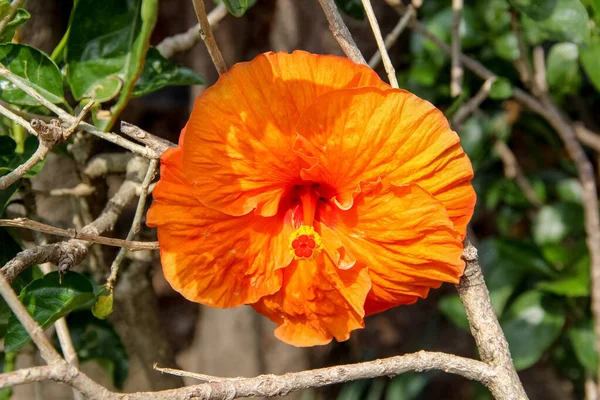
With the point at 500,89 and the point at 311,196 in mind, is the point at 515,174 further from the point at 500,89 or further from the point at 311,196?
the point at 311,196

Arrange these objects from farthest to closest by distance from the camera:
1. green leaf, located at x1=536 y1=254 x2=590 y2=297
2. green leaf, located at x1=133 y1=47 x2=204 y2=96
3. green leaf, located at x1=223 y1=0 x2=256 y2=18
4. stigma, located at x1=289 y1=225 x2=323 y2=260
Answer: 1. green leaf, located at x1=536 y1=254 x2=590 y2=297
2. green leaf, located at x1=133 y1=47 x2=204 y2=96
3. stigma, located at x1=289 y1=225 x2=323 y2=260
4. green leaf, located at x1=223 y1=0 x2=256 y2=18

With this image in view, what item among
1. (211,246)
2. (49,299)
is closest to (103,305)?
(49,299)

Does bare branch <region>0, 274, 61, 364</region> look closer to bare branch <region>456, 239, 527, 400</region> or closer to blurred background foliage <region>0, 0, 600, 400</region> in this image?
blurred background foliage <region>0, 0, 600, 400</region>

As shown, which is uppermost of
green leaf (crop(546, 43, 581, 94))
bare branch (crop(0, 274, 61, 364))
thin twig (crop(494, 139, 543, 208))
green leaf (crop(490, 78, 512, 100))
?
bare branch (crop(0, 274, 61, 364))

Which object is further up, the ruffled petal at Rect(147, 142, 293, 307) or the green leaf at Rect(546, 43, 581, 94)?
the ruffled petal at Rect(147, 142, 293, 307)

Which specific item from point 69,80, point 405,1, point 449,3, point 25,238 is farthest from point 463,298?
point 405,1

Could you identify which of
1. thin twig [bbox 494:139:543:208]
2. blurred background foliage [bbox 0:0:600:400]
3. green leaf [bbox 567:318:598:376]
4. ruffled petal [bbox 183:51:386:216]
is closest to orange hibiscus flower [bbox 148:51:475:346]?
ruffled petal [bbox 183:51:386:216]
